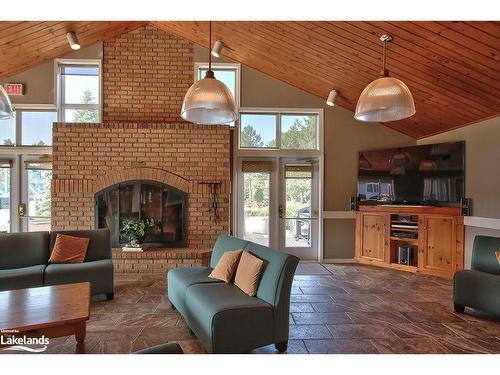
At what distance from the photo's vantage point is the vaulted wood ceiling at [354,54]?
3.16 metres

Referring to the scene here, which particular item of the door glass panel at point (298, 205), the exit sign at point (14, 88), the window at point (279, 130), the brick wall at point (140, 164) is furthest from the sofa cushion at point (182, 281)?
the exit sign at point (14, 88)

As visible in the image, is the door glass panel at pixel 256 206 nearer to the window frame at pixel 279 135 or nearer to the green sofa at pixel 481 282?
the window frame at pixel 279 135

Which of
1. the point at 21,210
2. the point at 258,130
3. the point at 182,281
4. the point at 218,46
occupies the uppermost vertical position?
the point at 218,46

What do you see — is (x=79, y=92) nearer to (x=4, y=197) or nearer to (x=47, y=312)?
(x=4, y=197)

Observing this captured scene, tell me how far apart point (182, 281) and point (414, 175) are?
163 inches

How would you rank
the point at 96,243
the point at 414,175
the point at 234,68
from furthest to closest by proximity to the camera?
the point at 234,68
the point at 414,175
the point at 96,243

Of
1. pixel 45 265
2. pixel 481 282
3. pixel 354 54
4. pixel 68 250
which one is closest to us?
pixel 481 282

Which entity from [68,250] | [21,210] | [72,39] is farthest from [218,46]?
[21,210]

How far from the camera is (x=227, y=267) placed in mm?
3066

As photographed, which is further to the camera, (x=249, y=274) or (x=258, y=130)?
(x=258, y=130)

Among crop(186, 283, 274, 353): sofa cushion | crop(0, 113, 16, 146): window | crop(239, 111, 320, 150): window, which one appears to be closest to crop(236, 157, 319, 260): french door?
crop(239, 111, 320, 150): window

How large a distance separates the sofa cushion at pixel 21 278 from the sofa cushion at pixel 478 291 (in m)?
4.68

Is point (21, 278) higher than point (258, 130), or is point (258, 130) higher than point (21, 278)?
point (258, 130)

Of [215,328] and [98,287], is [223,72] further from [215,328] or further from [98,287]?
[215,328]
